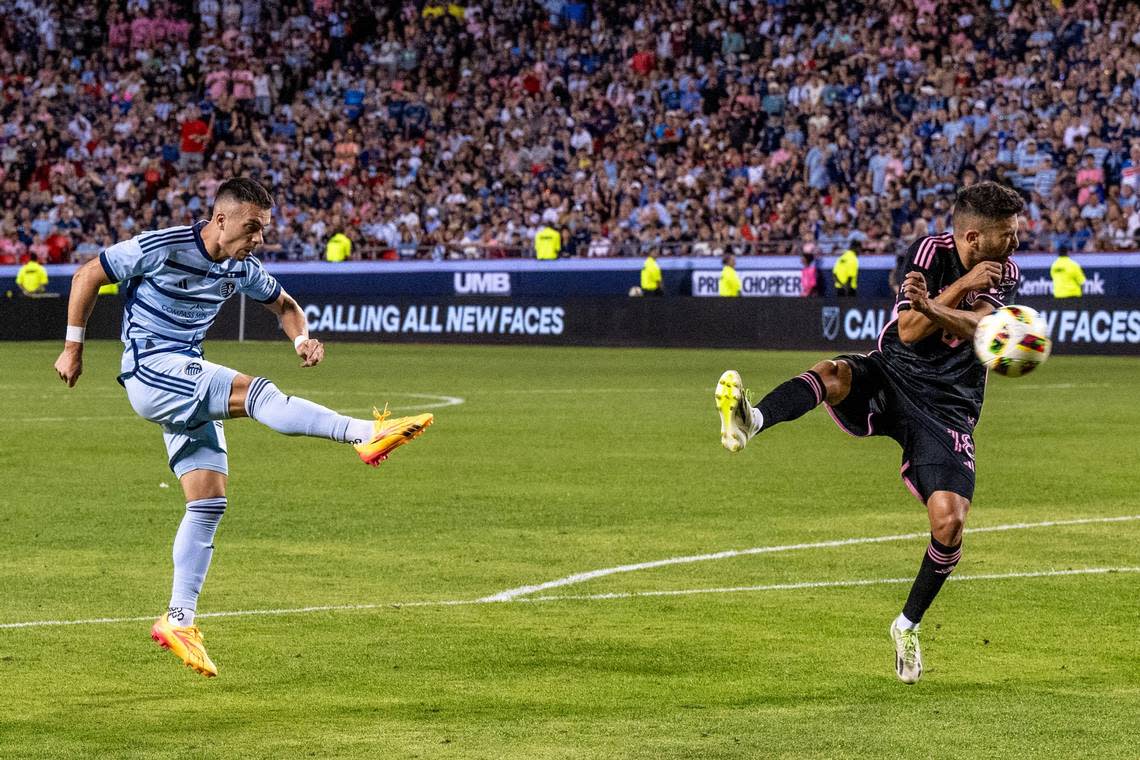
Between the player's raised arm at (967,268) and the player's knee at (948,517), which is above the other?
the player's raised arm at (967,268)

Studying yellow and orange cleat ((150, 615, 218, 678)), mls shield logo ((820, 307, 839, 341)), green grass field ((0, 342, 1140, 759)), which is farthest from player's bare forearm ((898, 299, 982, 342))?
mls shield logo ((820, 307, 839, 341))

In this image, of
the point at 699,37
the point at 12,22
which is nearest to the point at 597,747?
the point at 699,37

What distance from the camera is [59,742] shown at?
615 cm

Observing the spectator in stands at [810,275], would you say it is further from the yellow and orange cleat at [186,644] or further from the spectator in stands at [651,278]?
the yellow and orange cleat at [186,644]

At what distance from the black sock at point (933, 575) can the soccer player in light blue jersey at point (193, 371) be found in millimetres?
2096

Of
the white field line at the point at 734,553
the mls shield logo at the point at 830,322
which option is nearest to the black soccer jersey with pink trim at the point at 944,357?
the white field line at the point at 734,553

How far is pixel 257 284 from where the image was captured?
316 inches

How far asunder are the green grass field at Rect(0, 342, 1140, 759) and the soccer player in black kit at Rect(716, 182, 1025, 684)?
0.53m

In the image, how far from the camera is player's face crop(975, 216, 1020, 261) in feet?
24.0

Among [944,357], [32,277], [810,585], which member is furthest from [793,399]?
[32,277]

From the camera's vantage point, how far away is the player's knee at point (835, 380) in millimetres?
7801

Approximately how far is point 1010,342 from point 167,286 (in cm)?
A: 340

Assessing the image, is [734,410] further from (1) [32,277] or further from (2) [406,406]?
(1) [32,277]

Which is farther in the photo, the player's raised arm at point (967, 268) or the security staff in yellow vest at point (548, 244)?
the security staff in yellow vest at point (548, 244)
